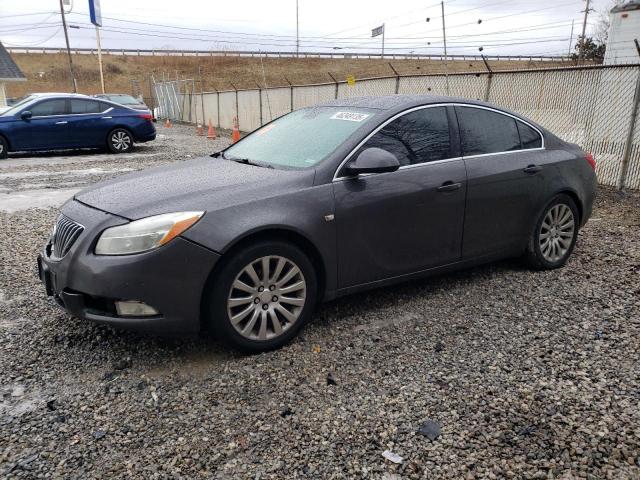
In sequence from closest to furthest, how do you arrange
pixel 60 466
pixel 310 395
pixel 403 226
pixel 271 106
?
1. pixel 60 466
2. pixel 310 395
3. pixel 403 226
4. pixel 271 106

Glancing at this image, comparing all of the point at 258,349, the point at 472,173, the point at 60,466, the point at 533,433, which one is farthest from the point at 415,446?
the point at 472,173

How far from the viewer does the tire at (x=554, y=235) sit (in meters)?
4.84

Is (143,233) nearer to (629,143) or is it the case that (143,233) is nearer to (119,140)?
(629,143)

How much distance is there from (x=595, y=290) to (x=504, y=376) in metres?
1.87

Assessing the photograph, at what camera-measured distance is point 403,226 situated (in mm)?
3945

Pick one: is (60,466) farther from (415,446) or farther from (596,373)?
(596,373)

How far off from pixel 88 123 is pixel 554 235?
12377 mm

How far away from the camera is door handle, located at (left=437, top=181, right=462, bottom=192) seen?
13.5 ft

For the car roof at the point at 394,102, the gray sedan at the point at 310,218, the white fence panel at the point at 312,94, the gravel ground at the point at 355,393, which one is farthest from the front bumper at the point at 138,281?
the white fence panel at the point at 312,94

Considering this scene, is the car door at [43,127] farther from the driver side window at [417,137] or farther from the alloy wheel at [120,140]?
the driver side window at [417,137]

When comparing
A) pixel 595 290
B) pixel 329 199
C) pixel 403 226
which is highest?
pixel 329 199

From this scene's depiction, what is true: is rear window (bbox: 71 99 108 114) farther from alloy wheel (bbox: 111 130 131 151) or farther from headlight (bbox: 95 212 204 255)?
headlight (bbox: 95 212 204 255)

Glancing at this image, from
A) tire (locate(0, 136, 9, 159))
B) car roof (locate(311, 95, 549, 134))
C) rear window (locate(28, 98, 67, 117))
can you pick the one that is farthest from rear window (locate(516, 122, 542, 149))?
tire (locate(0, 136, 9, 159))

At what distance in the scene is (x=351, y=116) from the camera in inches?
164
